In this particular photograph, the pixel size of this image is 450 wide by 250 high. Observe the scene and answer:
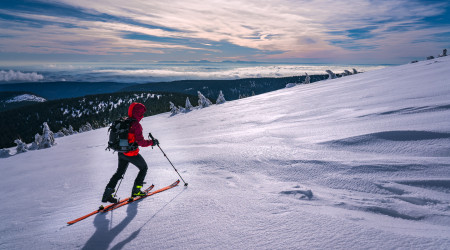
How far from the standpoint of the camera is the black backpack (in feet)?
14.9

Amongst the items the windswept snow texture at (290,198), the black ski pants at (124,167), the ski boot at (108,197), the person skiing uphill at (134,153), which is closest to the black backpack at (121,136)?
the person skiing uphill at (134,153)

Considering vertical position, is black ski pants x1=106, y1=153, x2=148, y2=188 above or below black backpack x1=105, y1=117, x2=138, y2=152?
below

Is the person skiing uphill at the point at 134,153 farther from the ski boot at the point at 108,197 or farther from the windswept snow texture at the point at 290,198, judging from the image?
the windswept snow texture at the point at 290,198

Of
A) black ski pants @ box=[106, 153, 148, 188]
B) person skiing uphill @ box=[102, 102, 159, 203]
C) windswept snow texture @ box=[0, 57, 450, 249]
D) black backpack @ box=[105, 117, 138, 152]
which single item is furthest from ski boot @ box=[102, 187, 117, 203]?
black backpack @ box=[105, 117, 138, 152]

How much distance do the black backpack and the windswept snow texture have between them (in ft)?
4.03

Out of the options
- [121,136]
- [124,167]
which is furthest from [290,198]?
[124,167]

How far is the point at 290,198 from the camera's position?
11.6 feet

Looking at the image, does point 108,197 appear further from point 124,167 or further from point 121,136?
point 121,136

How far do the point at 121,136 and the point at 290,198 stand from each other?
12.0ft

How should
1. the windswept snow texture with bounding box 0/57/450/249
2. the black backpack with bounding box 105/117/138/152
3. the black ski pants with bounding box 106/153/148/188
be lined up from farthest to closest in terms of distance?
the black ski pants with bounding box 106/153/148/188 → the black backpack with bounding box 105/117/138/152 → the windswept snow texture with bounding box 0/57/450/249

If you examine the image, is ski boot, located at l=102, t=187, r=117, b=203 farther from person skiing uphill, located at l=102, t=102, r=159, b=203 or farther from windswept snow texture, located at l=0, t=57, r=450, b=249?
windswept snow texture, located at l=0, t=57, r=450, b=249

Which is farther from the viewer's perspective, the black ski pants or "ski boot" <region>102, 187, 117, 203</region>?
the black ski pants

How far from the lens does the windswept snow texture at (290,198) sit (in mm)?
2625

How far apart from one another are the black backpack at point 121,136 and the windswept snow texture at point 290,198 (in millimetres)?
1227
